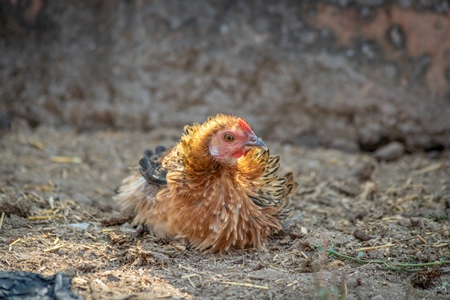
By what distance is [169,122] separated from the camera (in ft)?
23.0

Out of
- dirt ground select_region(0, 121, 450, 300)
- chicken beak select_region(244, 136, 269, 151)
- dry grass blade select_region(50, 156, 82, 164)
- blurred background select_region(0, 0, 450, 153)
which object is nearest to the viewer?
dirt ground select_region(0, 121, 450, 300)

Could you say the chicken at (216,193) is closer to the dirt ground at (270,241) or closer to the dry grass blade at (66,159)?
the dirt ground at (270,241)

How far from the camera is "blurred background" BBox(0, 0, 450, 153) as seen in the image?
6.25 meters

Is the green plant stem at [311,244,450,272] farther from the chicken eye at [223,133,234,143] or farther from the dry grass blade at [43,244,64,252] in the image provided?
the dry grass blade at [43,244,64,252]

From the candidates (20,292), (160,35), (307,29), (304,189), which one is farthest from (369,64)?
(20,292)

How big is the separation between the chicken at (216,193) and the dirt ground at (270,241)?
0.12 m

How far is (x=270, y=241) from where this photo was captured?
4.00m

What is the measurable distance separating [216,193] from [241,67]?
10.6 feet

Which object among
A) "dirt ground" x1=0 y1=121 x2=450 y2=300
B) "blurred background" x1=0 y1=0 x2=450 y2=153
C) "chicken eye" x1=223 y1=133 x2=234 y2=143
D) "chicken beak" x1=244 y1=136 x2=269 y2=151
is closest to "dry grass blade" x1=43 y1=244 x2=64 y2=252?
"dirt ground" x1=0 y1=121 x2=450 y2=300

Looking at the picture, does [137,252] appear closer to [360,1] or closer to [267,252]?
[267,252]

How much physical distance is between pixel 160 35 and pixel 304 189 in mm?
2794

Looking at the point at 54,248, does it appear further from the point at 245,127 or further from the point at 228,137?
the point at 245,127

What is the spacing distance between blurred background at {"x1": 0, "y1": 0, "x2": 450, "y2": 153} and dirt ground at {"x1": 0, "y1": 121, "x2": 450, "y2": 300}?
2.36 ft

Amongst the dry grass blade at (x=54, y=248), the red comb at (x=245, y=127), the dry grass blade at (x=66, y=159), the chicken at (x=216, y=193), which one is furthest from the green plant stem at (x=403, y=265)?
the dry grass blade at (x=66, y=159)
